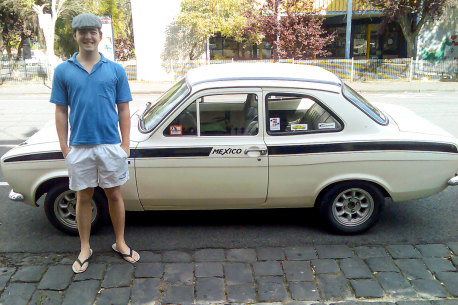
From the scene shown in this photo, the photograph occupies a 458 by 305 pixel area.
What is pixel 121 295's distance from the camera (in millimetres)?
3328

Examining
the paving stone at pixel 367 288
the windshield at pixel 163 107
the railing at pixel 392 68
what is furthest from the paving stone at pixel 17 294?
the railing at pixel 392 68

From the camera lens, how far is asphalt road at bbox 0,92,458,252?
416cm

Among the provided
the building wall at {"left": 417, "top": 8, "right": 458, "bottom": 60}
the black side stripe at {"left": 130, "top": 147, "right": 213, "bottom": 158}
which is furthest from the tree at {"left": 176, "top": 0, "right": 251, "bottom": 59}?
the black side stripe at {"left": 130, "top": 147, "right": 213, "bottom": 158}

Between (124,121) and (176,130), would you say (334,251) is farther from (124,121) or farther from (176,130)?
(124,121)

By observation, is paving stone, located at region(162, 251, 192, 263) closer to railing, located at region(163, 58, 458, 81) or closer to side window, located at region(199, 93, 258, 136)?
side window, located at region(199, 93, 258, 136)

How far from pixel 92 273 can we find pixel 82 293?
27 cm

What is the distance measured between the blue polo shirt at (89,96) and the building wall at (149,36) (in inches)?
702

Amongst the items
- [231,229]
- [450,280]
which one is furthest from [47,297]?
[450,280]

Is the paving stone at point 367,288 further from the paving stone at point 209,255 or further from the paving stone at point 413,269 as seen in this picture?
the paving stone at point 209,255

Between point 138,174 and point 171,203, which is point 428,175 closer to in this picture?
point 171,203

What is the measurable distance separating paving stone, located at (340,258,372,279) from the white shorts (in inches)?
81.0

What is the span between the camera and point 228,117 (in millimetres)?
4250

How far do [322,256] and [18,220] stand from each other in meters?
3.27

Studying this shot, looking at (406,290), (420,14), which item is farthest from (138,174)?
Result: (420,14)
